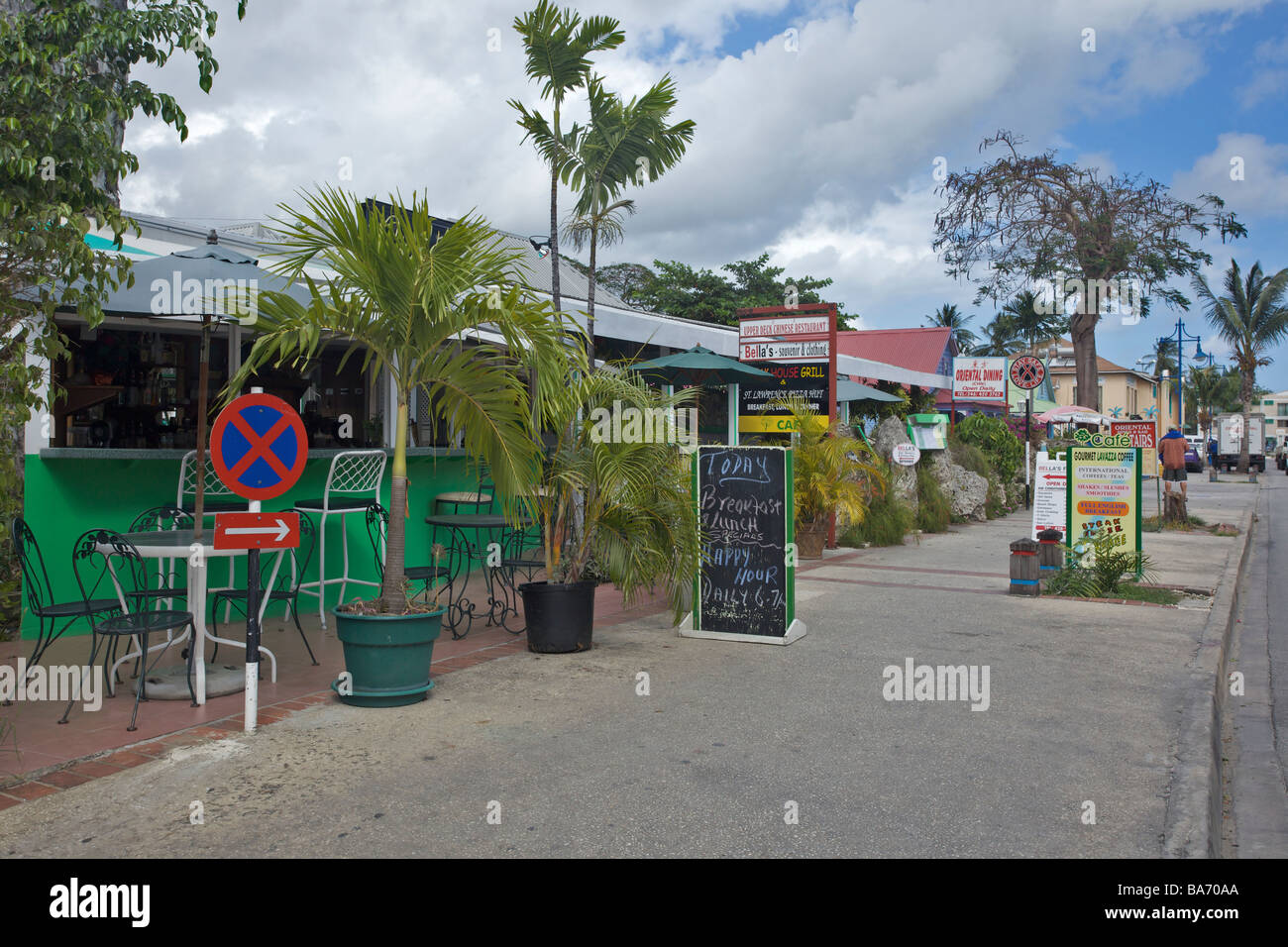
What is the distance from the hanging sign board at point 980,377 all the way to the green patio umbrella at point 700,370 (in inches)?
689

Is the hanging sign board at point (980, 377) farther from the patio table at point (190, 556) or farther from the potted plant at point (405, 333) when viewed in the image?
the patio table at point (190, 556)

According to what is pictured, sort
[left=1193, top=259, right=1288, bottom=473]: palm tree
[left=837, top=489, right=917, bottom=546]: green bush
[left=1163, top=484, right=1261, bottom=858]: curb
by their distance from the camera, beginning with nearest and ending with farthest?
[left=1163, top=484, right=1261, bottom=858]: curb < [left=837, top=489, right=917, bottom=546]: green bush < [left=1193, top=259, right=1288, bottom=473]: palm tree

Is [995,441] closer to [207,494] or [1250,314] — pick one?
[207,494]

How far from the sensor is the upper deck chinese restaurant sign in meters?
11.9

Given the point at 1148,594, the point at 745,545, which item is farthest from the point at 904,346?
the point at 745,545

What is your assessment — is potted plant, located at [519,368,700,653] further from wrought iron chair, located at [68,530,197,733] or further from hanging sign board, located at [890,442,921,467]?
hanging sign board, located at [890,442,921,467]

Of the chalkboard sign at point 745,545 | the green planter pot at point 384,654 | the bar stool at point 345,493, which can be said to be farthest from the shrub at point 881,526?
the green planter pot at point 384,654

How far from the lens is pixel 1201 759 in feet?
17.2

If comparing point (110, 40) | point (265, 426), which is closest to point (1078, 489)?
point (265, 426)

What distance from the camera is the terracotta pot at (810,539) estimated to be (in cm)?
1396

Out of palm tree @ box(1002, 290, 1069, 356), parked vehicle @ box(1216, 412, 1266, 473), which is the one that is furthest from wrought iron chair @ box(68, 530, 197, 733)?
parked vehicle @ box(1216, 412, 1266, 473)

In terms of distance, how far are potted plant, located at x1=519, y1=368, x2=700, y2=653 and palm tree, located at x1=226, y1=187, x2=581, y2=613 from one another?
0.93m

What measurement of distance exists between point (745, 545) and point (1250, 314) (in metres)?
54.9
